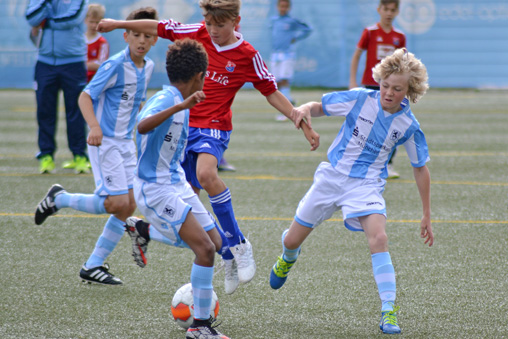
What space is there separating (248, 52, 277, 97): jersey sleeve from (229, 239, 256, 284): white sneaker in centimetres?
111

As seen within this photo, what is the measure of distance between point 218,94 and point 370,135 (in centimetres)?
119

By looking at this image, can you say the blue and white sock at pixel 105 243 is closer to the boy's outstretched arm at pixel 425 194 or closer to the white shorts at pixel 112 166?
the white shorts at pixel 112 166

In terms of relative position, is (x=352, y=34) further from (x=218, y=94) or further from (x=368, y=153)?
(x=368, y=153)

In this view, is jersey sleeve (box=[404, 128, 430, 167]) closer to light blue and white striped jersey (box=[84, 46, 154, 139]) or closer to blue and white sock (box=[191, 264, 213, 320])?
blue and white sock (box=[191, 264, 213, 320])

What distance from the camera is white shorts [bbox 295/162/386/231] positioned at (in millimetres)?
3951

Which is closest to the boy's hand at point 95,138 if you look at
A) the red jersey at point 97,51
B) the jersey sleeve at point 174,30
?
the jersey sleeve at point 174,30

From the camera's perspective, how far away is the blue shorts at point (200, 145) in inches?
180

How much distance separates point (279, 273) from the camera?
4254mm

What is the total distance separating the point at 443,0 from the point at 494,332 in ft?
62.1

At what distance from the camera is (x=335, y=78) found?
67.8ft

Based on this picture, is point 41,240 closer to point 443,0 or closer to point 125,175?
point 125,175

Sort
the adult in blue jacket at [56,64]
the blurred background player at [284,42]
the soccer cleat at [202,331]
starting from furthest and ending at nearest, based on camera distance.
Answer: the blurred background player at [284,42]
the adult in blue jacket at [56,64]
the soccer cleat at [202,331]

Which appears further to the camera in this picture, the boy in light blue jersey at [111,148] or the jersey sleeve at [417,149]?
the boy in light blue jersey at [111,148]

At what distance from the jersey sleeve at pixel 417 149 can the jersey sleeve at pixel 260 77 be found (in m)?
1.15
